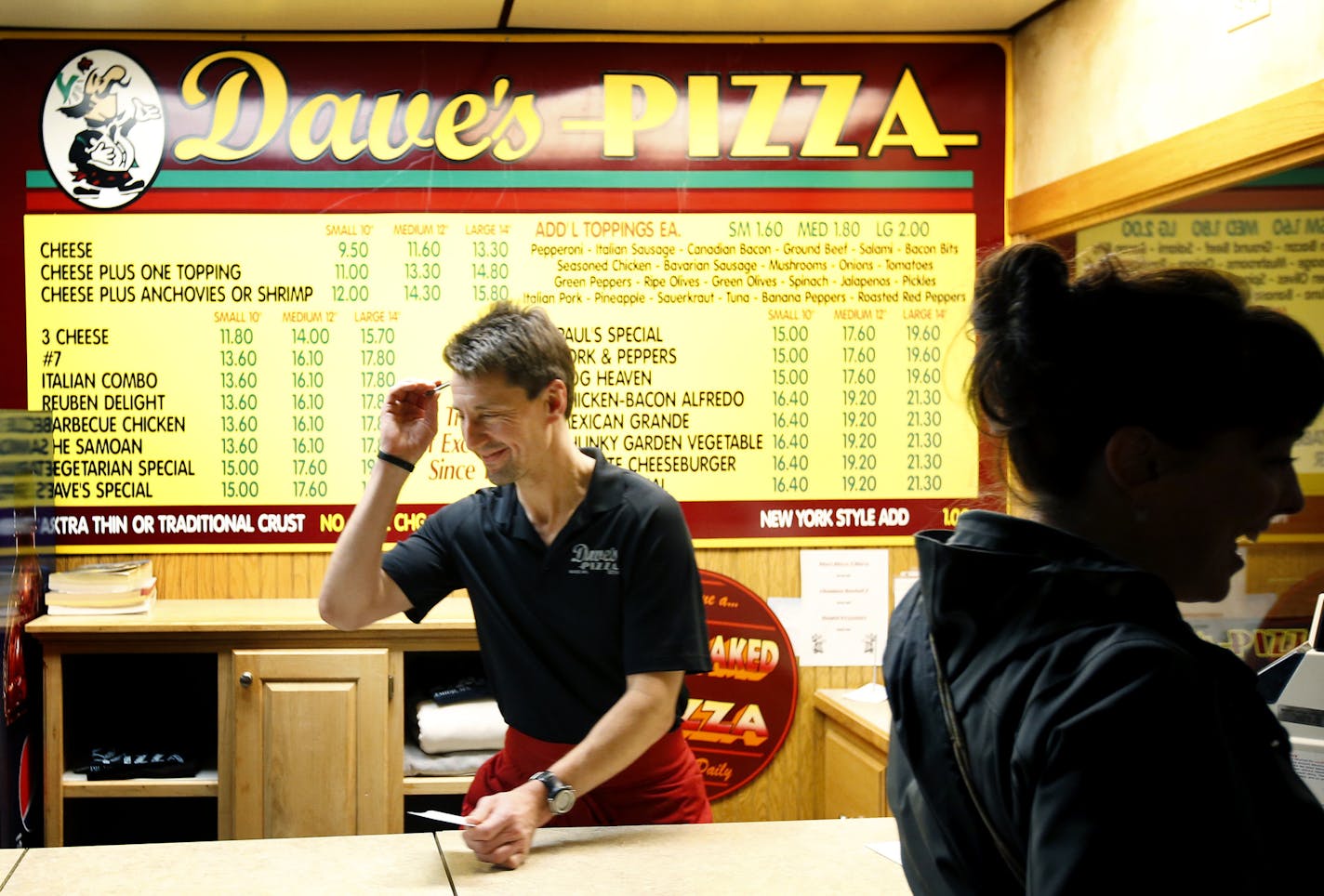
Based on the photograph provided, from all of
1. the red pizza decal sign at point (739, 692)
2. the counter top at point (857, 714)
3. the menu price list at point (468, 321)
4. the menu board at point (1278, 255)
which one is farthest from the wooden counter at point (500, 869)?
the menu price list at point (468, 321)

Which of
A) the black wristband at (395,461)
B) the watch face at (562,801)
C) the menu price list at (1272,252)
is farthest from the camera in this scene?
the menu price list at (1272,252)

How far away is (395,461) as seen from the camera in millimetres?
2320

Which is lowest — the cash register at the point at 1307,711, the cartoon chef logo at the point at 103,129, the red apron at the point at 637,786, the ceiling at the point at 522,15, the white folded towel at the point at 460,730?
the white folded towel at the point at 460,730

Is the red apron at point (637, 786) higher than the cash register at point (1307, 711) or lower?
lower

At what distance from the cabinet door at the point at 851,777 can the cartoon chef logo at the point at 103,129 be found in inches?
101

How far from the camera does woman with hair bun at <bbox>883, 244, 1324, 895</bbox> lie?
2.39 ft

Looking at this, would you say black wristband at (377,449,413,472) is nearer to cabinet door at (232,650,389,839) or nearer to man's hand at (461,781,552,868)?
man's hand at (461,781,552,868)

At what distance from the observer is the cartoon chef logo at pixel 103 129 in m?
3.50

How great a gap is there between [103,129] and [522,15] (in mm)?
1243

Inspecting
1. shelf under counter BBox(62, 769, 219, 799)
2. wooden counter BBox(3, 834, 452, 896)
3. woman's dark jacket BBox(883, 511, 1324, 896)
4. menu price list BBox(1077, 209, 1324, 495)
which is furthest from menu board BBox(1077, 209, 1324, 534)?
shelf under counter BBox(62, 769, 219, 799)

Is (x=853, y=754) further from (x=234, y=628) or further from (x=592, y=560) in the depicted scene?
(x=234, y=628)

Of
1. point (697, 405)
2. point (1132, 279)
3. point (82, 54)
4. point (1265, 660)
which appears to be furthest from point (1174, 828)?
point (82, 54)

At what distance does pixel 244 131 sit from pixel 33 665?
1.61 m

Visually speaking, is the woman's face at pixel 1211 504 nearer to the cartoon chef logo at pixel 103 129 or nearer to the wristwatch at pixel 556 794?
the wristwatch at pixel 556 794
